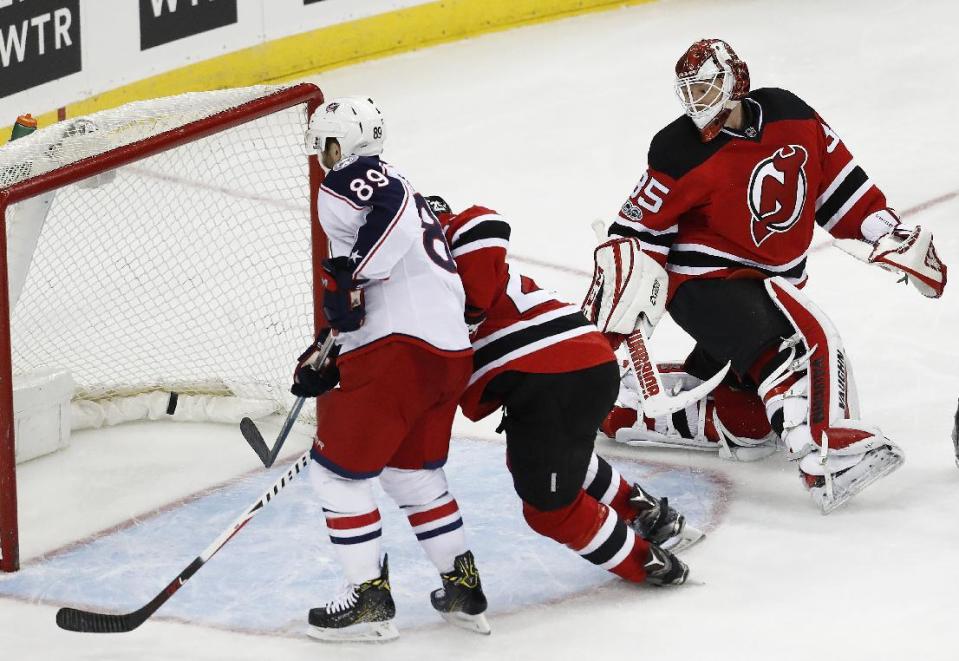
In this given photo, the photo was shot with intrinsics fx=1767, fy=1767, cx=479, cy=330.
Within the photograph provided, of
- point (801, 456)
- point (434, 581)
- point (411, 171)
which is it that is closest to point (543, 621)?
point (434, 581)

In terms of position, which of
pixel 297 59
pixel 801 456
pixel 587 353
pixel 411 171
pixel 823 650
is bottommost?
pixel 823 650

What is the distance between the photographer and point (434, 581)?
3.70 meters

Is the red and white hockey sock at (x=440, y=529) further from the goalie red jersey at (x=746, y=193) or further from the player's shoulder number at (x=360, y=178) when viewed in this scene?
the goalie red jersey at (x=746, y=193)

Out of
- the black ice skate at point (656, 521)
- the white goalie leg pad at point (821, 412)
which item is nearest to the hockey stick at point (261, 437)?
the black ice skate at point (656, 521)

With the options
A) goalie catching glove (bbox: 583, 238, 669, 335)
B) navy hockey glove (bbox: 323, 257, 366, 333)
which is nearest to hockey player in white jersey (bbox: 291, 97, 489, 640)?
navy hockey glove (bbox: 323, 257, 366, 333)

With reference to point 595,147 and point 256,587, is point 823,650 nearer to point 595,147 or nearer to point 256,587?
point 256,587

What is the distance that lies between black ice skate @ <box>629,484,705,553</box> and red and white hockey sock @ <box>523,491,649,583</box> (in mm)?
174

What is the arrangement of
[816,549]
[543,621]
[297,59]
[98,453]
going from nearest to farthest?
[543,621] < [816,549] < [98,453] < [297,59]

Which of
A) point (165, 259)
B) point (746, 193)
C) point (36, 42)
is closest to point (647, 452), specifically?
point (746, 193)

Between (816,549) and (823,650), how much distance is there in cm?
45

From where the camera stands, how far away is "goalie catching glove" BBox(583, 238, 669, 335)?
3936mm

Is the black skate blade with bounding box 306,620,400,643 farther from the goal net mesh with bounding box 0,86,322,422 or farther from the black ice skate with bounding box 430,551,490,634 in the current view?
the goal net mesh with bounding box 0,86,322,422

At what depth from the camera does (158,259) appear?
542 centimetres

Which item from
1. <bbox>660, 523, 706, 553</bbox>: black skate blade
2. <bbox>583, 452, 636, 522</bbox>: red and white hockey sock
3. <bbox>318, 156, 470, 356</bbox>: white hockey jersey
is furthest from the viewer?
<bbox>660, 523, 706, 553</bbox>: black skate blade
